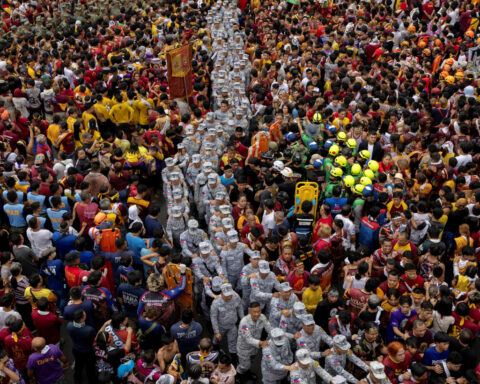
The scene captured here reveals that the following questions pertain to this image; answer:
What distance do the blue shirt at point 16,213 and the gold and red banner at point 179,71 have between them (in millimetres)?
5919

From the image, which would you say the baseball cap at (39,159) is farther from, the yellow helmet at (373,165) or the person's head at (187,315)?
the yellow helmet at (373,165)

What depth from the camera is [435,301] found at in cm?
712

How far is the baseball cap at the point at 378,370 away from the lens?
18.6 feet

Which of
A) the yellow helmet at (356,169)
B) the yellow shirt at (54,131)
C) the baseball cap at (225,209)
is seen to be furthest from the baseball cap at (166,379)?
the yellow shirt at (54,131)

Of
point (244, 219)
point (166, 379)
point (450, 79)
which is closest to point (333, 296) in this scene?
point (244, 219)

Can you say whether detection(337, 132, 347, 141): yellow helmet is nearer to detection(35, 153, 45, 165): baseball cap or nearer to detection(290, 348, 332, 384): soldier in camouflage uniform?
detection(290, 348, 332, 384): soldier in camouflage uniform

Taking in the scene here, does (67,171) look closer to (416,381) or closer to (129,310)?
(129,310)

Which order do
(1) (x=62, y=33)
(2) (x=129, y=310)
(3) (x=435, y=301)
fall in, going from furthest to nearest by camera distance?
(1) (x=62, y=33)
(2) (x=129, y=310)
(3) (x=435, y=301)

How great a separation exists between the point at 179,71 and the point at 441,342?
974cm

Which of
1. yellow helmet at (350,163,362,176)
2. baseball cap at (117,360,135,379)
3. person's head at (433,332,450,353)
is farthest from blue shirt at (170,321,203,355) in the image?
yellow helmet at (350,163,362,176)

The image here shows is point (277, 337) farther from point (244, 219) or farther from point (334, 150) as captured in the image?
point (334, 150)

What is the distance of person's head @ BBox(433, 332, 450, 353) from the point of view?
6.16m

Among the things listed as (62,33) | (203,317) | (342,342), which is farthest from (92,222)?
(62,33)

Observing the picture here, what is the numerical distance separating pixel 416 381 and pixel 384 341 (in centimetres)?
125
